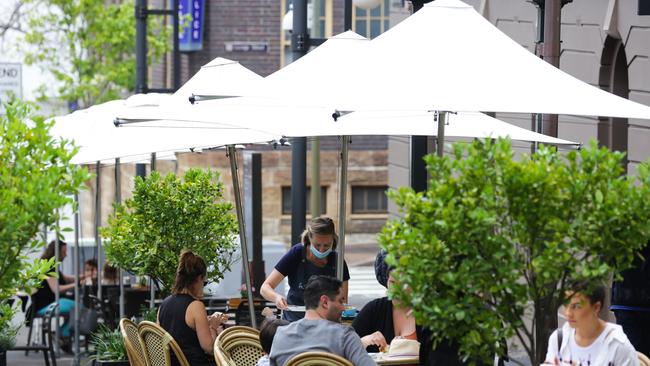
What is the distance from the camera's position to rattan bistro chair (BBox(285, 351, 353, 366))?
7215 millimetres

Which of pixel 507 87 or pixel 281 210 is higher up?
pixel 507 87

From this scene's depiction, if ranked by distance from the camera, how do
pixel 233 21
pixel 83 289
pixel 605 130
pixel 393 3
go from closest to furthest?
pixel 605 130, pixel 83 289, pixel 393 3, pixel 233 21

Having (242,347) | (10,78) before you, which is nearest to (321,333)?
(242,347)

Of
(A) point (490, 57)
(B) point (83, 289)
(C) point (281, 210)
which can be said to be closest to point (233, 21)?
(C) point (281, 210)

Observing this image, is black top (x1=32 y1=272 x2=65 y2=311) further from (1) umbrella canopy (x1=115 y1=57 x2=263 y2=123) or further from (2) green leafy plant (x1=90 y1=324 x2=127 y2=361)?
(1) umbrella canopy (x1=115 y1=57 x2=263 y2=123)

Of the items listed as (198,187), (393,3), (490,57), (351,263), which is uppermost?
(393,3)

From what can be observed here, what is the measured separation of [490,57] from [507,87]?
34cm

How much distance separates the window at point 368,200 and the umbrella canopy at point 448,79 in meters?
29.9

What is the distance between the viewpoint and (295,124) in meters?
10.6

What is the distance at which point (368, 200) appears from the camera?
38.5 metres

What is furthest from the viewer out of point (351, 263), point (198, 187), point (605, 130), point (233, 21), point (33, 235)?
point (233, 21)

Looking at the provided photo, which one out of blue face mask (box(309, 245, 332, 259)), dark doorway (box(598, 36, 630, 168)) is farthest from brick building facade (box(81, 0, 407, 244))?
blue face mask (box(309, 245, 332, 259))

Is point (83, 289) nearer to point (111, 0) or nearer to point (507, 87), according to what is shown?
point (507, 87)

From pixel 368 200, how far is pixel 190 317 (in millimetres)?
28872
